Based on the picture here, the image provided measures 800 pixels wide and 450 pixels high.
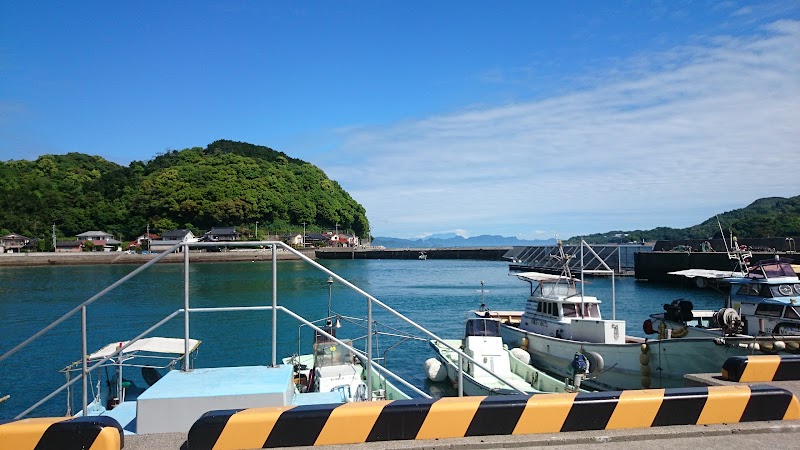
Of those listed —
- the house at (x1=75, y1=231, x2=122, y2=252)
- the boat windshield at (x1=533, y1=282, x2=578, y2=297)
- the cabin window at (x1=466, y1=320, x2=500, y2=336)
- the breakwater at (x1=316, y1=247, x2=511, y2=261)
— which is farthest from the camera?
the breakwater at (x1=316, y1=247, x2=511, y2=261)

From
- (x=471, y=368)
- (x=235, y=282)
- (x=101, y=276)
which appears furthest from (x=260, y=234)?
(x=471, y=368)

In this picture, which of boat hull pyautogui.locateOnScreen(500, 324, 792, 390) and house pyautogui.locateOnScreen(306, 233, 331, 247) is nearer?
boat hull pyautogui.locateOnScreen(500, 324, 792, 390)

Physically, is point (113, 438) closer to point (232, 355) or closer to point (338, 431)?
point (338, 431)

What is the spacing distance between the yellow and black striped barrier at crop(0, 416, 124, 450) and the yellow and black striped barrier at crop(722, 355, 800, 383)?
6.30 m

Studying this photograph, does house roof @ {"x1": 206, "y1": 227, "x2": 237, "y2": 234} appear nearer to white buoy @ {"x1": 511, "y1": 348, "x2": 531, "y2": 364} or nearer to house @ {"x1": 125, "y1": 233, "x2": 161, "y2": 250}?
house @ {"x1": 125, "y1": 233, "x2": 161, "y2": 250}

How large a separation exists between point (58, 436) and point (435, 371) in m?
21.1

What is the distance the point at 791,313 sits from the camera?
19.1 metres

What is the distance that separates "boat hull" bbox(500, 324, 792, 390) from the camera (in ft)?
60.7

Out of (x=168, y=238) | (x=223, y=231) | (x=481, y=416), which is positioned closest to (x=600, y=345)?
(x=481, y=416)

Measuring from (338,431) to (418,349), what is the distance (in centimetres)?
2735

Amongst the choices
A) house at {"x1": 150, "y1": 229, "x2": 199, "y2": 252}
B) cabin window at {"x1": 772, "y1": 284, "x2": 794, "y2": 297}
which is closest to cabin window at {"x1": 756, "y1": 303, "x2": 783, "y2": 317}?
cabin window at {"x1": 772, "y1": 284, "x2": 794, "y2": 297}

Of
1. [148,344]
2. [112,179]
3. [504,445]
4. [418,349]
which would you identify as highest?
[112,179]

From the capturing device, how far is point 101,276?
80.9 m

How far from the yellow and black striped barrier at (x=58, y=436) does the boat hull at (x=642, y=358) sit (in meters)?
18.4
